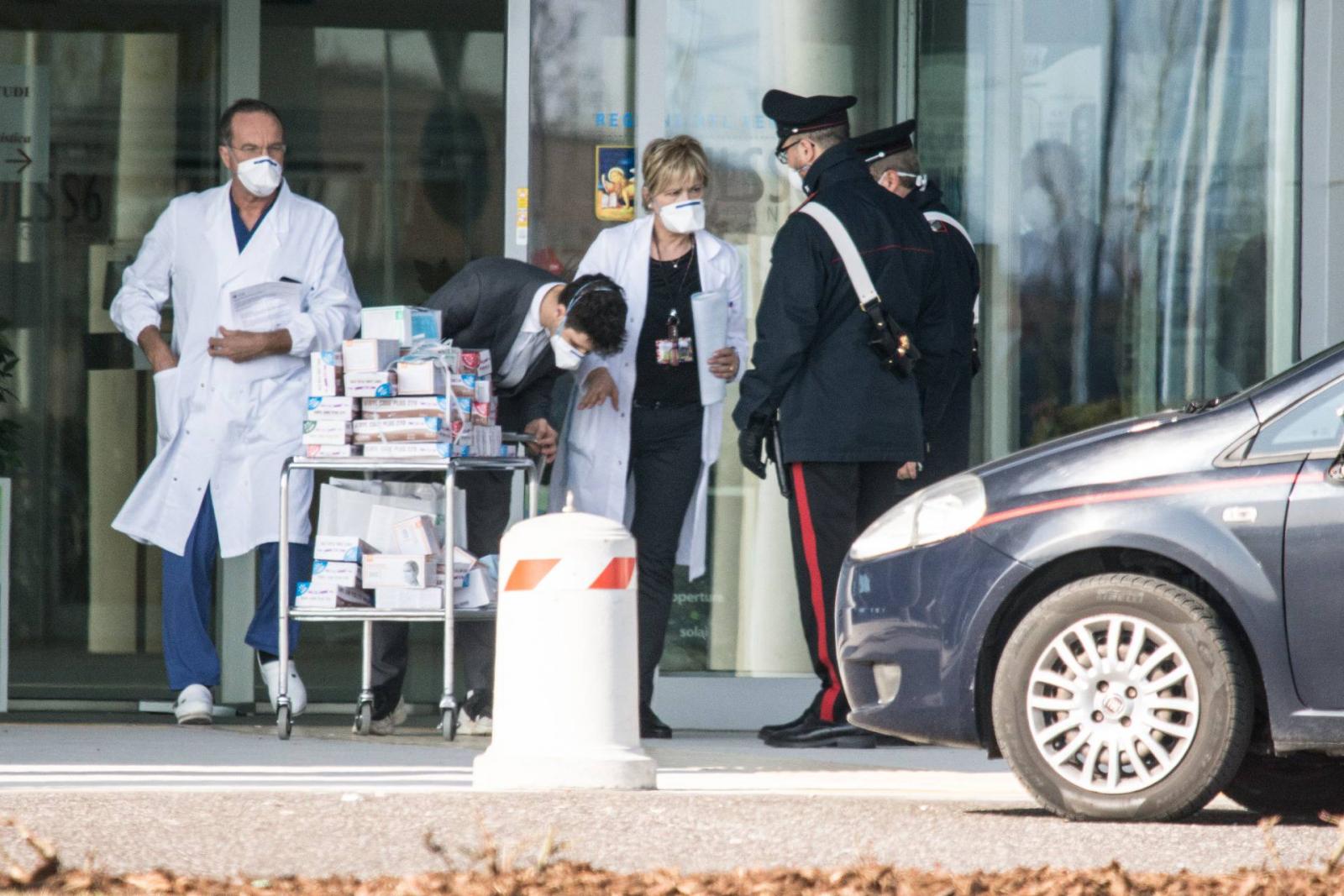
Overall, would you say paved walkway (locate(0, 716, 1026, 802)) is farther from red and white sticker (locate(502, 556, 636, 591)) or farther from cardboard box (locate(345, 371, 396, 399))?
cardboard box (locate(345, 371, 396, 399))

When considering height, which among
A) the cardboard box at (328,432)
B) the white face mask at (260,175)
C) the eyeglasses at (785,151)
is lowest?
the cardboard box at (328,432)

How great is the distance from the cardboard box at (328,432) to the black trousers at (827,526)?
61.9 inches

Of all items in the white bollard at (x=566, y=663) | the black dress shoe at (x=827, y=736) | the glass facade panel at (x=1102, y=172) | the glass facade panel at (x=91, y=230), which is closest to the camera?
the white bollard at (x=566, y=663)

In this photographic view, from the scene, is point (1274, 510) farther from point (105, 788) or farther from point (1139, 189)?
point (1139, 189)

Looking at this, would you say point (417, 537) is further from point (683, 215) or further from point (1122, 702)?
point (1122, 702)

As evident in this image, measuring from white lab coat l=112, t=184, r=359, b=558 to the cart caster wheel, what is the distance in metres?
0.81

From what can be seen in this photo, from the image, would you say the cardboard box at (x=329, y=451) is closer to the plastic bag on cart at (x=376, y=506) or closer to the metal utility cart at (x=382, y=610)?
the metal utility cart at (x=382, y=610)

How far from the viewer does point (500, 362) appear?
880 cm

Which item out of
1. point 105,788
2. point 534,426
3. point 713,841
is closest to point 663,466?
point 534,426

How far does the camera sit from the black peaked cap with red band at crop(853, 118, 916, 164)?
894cm

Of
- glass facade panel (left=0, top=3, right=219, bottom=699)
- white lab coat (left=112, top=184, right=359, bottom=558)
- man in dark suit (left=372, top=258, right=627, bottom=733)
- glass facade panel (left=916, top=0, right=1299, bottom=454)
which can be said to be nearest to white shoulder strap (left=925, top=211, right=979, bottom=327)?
glass facade panel (left=916, top=0, right=1299, bottom=454)

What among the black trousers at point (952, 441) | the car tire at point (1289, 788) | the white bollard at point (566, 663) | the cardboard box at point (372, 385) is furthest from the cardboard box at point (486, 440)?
the car tire at point (1289, 788)

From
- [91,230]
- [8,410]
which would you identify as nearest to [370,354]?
[91,230]

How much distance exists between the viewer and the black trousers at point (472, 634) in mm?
8891
